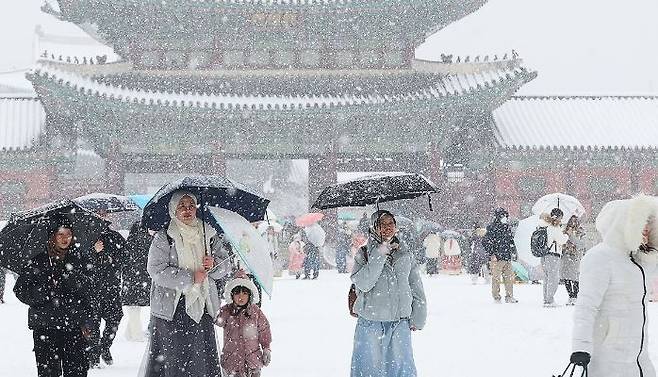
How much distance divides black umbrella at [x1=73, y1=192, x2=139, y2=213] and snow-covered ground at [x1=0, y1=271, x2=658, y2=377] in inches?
53.8

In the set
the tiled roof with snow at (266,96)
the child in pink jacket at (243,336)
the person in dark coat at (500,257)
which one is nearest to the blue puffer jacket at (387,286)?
the child in pink jacket at (243,336)

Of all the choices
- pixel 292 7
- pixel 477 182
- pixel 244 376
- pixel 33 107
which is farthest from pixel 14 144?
pixel 244 376

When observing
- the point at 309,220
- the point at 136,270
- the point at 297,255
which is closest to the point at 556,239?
the point at 136,270

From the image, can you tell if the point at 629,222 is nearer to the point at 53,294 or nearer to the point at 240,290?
the point at 240,290

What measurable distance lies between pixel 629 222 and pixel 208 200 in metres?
2.99

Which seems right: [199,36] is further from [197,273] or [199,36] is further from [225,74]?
[197,273]

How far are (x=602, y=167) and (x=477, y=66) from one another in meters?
4.18

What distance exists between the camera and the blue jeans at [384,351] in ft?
18.8

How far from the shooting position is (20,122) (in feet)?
74.0

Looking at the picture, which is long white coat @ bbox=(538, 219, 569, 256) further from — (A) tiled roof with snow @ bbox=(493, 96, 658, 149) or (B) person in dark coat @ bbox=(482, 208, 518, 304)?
(A) tiled roof with snow @ bbox=(493, 96, 658, 149)

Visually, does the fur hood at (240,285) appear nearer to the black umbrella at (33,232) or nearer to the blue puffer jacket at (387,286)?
the blue puffer jacket at (387,286)

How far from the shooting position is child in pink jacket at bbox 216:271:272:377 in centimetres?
612

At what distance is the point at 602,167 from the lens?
74.7 feet

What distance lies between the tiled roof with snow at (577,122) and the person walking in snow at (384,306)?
674 inches
